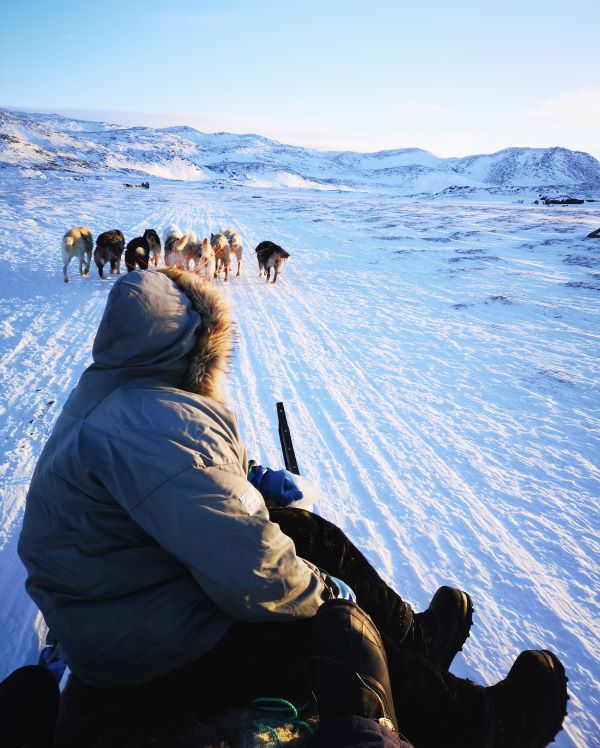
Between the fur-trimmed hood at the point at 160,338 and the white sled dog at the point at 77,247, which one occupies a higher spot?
the fur-trimmed hood at the point at 160,338

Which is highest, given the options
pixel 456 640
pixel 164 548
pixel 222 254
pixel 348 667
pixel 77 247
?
pixel 222 254

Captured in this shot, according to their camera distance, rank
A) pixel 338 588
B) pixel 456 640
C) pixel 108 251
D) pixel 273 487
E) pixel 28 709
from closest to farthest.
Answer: pixel 28 709
pixel 338 588
pixel 456 640
pixel 273 487
pixel 108 251

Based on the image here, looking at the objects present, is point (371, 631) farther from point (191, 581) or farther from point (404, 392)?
point (404, 392)

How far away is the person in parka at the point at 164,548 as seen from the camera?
1256 millimetres

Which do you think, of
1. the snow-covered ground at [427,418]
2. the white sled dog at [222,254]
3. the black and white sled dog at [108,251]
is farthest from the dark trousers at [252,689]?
the white sled dog at [222,254]

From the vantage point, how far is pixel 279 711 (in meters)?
1.48

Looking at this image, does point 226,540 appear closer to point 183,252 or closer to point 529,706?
point 529,706

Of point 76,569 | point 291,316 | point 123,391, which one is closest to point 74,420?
point 123,391

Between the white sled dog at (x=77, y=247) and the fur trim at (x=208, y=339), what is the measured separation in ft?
26.0

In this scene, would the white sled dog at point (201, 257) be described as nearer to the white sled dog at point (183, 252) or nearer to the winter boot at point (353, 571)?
the white sled dog at point (183, 252)

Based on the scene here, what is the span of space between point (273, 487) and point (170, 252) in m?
8.86

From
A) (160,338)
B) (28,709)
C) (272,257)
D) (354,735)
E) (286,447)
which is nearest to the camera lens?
(354,735)

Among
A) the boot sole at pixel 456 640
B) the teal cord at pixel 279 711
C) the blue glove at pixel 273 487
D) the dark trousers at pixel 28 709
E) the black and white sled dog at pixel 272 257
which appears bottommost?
the boot sole at pixel 456 640

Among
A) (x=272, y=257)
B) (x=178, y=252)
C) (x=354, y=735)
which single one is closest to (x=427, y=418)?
(x=354, y=735)
